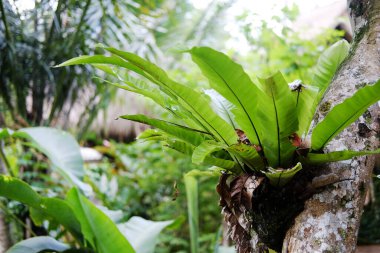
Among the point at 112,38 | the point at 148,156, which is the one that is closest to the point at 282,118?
the point at 112,38

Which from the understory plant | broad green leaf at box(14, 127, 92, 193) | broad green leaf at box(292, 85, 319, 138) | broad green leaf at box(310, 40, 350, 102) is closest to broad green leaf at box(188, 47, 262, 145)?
the understory plant

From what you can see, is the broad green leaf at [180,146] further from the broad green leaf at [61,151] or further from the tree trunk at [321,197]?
the broad green leaf at [61,151]

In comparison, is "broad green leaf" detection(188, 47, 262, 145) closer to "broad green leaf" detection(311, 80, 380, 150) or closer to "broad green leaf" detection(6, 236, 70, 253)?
"broad green leaf" detection(311, 80, 380, 150)

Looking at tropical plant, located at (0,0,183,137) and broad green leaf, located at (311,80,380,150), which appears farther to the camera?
tropical plant, located at (0,0,183,137)

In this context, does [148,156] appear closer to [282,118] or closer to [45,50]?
[45,50]

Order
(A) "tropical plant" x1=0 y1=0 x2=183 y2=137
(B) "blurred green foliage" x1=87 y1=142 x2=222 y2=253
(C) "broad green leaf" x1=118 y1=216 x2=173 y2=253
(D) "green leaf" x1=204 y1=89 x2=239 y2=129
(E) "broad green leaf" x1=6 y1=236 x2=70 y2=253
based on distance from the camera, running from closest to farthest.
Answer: (D) "green leaf" x1=204 y1=89 x2=239 y2=129 → (E) "broad green leaf" x1=6 y1=236 x2=70 y2=253 → (C) "broad green leaf" x1=118 y1=216 x2=173 y2=253 → (A) "tropical plant" x1=0 y1=0 x2=183 y2=137 → (B) "blurred green foliage" x1=87 y1=142 x2=222 y2=253

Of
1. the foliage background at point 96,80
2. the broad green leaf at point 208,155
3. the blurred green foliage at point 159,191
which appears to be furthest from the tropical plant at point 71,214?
the blurred green foliage at point 159,191
